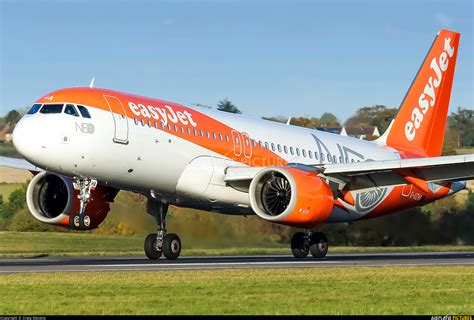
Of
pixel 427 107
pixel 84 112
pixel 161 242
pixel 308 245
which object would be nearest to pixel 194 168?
pixel 161 242

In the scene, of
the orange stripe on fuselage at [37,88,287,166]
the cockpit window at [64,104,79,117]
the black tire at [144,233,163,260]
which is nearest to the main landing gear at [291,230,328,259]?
the orange stripe on fuselage at [37,88,287,166]

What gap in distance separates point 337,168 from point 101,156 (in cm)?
802

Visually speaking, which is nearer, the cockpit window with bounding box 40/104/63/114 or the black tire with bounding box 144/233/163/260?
the cockpit window with bounding box 40/104/63/114

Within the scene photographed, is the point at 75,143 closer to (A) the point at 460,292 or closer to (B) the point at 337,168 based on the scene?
(B) the point at 337,168

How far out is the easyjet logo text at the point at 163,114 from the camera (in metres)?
33.0

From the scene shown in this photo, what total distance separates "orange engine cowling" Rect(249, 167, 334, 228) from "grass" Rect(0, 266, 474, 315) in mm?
5589

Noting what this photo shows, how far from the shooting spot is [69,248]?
44.5 m

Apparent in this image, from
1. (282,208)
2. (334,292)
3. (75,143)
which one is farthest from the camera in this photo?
(282,208)

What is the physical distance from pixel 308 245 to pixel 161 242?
5.81m

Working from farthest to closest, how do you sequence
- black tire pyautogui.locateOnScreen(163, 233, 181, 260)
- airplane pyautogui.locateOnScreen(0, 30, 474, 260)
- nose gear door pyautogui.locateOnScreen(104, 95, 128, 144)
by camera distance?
black tire pyautogui.locateOnScreen(163, 233, 181, 260) → nose gear door pyautogui.locateOnScreen(104, 95, 128, 144) → airplane pyautogui.locateOnScreen(0, 30, 474, 260)

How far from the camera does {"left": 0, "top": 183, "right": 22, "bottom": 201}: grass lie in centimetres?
5991

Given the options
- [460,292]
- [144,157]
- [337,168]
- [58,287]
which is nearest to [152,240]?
[144,157]

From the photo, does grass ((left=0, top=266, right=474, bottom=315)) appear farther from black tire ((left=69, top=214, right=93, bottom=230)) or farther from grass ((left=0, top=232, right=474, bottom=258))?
grass ((left=0, top=232, right=474, bottom=258))

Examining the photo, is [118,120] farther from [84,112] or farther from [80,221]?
[80,221]
